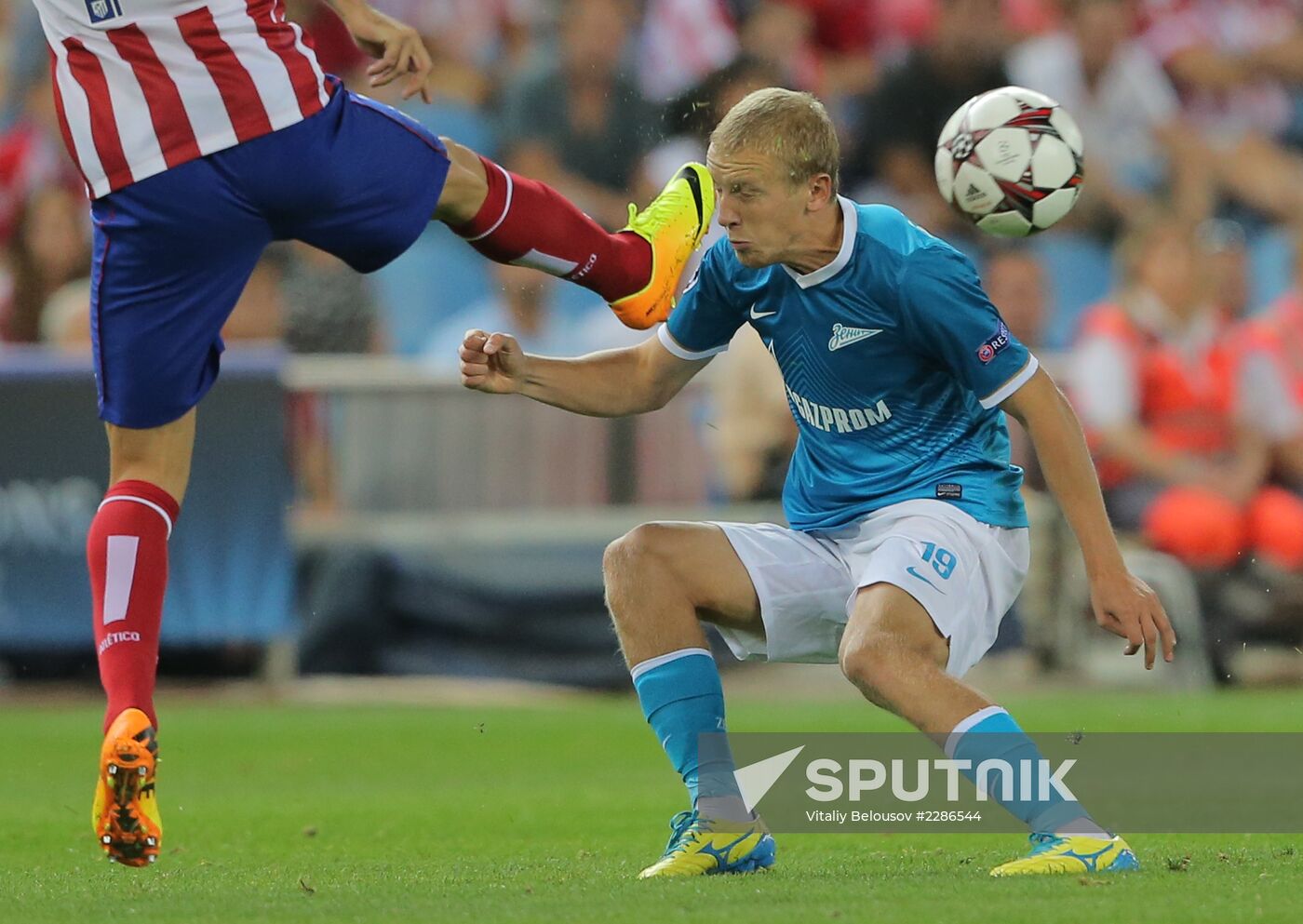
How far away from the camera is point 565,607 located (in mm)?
10812

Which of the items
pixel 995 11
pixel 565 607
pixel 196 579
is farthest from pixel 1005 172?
pixel 995 11

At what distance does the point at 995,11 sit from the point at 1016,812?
8.70m

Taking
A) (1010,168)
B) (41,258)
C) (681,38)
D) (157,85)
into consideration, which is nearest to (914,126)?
(681,38)

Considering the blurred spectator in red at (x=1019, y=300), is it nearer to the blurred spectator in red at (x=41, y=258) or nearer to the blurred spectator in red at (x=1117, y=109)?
the blurred spectator in red at (x=1117, y=109)

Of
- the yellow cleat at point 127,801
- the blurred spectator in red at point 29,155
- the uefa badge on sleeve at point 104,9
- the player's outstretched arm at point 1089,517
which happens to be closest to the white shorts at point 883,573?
the player's outstretched arm at point 1089,517

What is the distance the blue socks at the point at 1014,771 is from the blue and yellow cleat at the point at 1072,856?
0.08 ft

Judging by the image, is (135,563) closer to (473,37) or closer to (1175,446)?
(1175,446)

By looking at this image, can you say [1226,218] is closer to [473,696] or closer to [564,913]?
[473,696]

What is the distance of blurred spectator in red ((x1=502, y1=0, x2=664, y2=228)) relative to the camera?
11.2 meters

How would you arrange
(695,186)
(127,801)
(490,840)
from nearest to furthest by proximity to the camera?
(127,801) → (695,186) → (490,840)

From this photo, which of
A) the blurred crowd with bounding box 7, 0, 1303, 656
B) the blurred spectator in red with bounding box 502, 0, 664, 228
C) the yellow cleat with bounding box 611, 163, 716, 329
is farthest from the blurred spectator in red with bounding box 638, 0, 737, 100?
the yellow cleat with bounding box 611, 163, 716, 329

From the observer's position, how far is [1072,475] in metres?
4.55

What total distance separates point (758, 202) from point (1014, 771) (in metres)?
1.48

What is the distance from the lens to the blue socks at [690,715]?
193 inches
